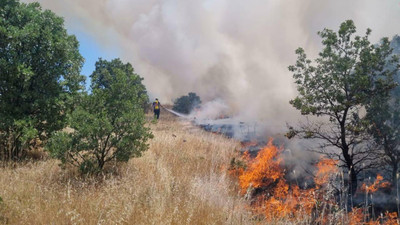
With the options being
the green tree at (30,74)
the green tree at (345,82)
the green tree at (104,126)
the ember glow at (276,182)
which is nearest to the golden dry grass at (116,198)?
the green tree at (104,126)

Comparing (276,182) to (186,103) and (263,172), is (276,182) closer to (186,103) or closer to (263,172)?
(263,172)

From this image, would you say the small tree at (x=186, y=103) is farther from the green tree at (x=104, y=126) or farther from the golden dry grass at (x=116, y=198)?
the green tree at (x=104, y=126)

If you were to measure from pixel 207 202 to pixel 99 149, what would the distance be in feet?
11.6

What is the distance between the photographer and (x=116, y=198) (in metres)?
5.37

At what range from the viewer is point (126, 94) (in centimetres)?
716

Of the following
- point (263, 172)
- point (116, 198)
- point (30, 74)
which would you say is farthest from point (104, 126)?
point (263, 172)

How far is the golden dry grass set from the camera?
173 inches

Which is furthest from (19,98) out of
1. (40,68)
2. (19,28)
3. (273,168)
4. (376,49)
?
(376,49)

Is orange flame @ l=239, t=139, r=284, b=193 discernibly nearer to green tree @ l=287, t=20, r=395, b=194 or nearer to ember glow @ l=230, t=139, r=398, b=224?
ember glow @ l=230, t=139, r=398, b=224

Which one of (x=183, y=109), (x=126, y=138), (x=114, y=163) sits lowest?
(x=114, y=163)

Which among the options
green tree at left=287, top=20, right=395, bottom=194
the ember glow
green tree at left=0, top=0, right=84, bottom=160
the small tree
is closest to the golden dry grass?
the ember glow

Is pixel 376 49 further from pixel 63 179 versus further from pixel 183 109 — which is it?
pixel 183 109

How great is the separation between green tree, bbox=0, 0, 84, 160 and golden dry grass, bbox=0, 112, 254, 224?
1249 millimetres

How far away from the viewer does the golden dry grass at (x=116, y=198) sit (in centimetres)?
439
